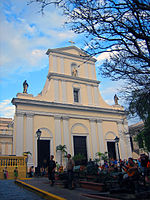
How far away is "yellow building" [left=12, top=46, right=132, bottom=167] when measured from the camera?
23.5m

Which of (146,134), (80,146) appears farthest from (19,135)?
(146,134)

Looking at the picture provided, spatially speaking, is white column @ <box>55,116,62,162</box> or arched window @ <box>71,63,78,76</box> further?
arched window @ <box>71,63,78,76</box>

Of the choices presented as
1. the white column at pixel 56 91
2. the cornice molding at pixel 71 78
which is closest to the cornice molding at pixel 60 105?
the white column at pixel 56 91

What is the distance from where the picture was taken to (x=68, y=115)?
26.1 m

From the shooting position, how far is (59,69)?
28.1 m

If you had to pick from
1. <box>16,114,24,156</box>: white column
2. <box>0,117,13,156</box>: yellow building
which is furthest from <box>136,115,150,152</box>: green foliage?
<box>0,117,13,156</box>: yellow building

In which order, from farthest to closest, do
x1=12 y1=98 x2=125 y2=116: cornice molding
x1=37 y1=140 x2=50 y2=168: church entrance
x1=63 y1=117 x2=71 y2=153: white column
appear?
x1=63 y1=117 x2=71 y2=153: white column → x1=12 y1=98 x2=125 y2=116: cornice molding → x1=37 y1=140 x2=50 y2=168: church entrance

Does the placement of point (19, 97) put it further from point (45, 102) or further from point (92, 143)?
point (92, 143)

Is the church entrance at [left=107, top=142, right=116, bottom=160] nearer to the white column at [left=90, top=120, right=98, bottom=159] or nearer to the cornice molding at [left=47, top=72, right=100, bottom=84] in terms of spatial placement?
the white column at [left=90, top=120, right=98, bottom=159]

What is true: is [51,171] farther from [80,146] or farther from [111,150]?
[111,150]

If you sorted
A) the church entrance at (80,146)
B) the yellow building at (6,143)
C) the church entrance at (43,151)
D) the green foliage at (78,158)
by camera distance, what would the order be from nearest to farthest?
the church entrance at (43,151), the green foliage at (78,158), the church entrance at (80,146), the yellow building at (6,143)

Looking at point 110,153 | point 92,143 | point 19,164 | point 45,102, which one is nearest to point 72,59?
point 45,102

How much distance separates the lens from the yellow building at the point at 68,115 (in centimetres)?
2347

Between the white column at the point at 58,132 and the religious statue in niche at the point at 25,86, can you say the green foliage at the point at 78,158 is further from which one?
the religious statue in niche at the point at 25,86
